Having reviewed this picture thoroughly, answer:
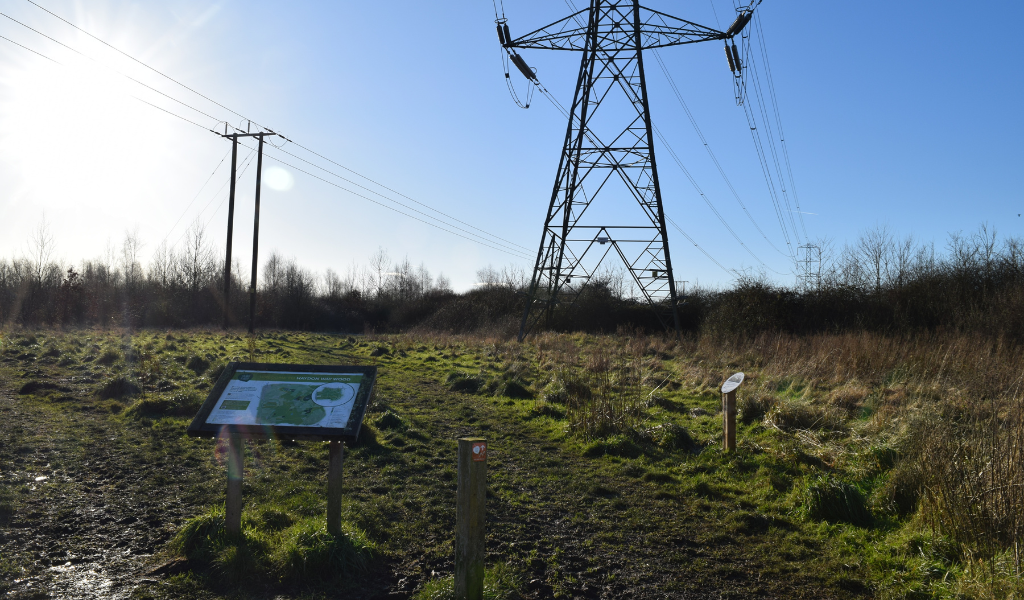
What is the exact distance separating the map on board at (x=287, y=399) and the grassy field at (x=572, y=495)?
900 millimetres

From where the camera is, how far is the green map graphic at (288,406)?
14.4 ft

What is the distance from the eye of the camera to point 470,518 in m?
3.54

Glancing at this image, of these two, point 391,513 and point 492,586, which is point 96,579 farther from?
point 492,586

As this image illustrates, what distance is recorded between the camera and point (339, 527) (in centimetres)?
458

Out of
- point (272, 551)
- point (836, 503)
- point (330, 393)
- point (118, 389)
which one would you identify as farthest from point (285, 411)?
point (118, 389)

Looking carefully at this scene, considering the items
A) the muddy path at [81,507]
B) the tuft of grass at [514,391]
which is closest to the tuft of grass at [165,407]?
the muddy path at [81,507]

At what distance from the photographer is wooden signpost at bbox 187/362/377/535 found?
14.2ft

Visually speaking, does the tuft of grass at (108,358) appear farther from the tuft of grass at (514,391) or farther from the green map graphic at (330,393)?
the green map graphic at (330,393)

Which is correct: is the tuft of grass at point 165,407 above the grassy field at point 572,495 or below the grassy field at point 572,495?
above

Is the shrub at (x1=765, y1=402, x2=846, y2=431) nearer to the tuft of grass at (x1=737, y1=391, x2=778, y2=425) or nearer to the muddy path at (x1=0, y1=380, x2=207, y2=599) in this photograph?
the tuft of grass at (x1=737, y1=391, x2=778, y2=425)

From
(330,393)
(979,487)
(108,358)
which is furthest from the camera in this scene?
(108,358)

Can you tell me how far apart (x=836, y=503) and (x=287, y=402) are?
4.78 meters

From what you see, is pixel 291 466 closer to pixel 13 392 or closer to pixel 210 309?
pixel 13 392

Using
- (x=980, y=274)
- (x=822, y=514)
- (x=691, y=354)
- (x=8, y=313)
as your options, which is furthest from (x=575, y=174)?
(x=8, y=313)
